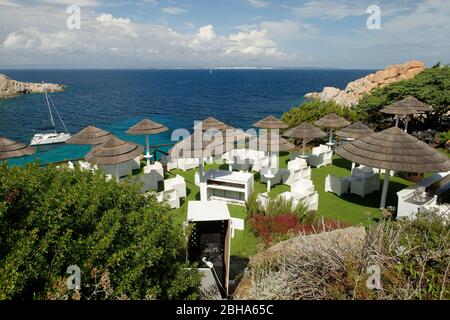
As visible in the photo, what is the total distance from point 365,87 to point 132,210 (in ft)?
174

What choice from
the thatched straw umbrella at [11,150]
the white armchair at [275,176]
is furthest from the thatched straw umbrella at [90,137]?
the white armchair at [275,176]

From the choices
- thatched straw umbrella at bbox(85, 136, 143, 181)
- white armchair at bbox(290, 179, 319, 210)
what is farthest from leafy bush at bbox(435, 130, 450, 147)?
thatched straw umbrella at bbox(85, 136, 143, 181)

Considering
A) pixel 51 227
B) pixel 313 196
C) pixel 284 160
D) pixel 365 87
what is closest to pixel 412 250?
pixel 51 227

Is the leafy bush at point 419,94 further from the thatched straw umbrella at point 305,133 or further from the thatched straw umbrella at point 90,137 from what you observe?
the thatched straw umbrella at point 90,137

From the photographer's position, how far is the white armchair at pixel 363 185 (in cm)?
1055

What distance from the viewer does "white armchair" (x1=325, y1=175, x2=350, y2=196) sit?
10.6 m

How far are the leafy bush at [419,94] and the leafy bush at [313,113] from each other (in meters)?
1.03

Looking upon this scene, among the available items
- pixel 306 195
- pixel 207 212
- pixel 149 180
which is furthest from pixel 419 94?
pixel 207 212

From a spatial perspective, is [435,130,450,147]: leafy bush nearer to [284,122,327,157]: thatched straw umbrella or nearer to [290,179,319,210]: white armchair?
[284,122,327,157]: thatched straw umbrella

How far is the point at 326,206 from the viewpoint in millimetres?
9984

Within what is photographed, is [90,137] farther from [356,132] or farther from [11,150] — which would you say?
[356,132]

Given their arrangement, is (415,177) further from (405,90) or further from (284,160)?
(405,90)

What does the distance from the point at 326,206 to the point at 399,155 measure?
2.82 m

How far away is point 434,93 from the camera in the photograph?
1886 centimetres
